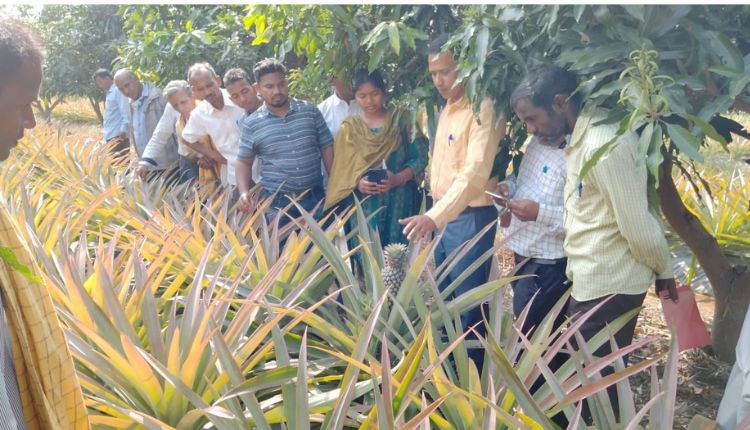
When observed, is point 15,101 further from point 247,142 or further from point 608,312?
point 247,142

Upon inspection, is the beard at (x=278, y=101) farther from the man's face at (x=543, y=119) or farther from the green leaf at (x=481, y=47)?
the man's face at (x=543, y=119)

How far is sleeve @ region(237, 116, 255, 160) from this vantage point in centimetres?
375

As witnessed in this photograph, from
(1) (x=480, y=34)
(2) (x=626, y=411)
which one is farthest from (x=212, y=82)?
(2) (x=626, y=411)

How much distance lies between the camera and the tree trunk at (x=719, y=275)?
116 inches

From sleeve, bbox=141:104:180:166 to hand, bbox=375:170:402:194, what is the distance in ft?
7.27

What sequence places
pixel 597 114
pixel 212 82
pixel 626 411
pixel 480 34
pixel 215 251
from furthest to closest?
1. pixel 212 82
2. pixel 215 251
3. pixel 480 34
4. pixel 597 114
5. pixel 626 411

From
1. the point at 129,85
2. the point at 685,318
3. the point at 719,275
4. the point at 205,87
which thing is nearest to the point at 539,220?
the point at 685,318

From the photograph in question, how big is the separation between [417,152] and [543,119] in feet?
4.50

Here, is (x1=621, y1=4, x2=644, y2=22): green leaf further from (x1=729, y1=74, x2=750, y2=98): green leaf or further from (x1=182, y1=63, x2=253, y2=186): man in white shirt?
(x1=182, y1=63, x2=253, y2=186): man in white shirt

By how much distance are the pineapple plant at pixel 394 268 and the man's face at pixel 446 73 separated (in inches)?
33.2

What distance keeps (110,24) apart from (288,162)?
35.3ft

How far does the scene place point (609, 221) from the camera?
2043mm

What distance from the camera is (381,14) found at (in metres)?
3.26

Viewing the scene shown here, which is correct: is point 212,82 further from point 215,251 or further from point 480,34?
point 480,34
